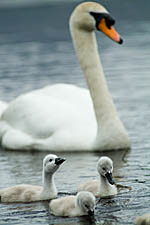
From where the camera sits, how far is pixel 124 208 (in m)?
11.5

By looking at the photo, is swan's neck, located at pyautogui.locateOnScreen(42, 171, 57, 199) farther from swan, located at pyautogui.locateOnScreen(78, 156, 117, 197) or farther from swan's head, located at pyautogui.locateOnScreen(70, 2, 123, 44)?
swan's head, located at pyautogui.locateOnScreen(70, 2, 123, 44)

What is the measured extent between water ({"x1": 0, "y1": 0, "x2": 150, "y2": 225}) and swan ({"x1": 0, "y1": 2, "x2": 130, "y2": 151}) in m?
0.30

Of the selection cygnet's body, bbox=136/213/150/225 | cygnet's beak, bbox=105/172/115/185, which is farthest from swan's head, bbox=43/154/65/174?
cygnet's body, bbox=136/213/150/225

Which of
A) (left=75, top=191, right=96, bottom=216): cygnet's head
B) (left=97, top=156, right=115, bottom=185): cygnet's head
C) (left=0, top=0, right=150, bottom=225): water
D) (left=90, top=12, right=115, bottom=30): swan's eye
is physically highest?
(left=75, top=191, right=96, bottom=216): cygnet's head

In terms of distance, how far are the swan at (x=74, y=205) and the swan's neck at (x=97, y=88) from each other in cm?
422

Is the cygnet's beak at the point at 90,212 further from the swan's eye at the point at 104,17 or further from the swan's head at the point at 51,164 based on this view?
the swan's eye at the point at 104,17

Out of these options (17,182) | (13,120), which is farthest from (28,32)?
(17,182)

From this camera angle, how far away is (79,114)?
16.4m

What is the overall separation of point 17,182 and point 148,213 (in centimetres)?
354

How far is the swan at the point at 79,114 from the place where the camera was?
51.5 feet

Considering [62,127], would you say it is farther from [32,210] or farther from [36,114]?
[32,210]

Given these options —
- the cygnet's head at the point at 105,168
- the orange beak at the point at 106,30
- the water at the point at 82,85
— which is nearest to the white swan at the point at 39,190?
the water at the point at 82,85

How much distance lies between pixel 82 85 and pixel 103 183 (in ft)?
40.7

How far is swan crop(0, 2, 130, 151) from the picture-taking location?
618 inches
